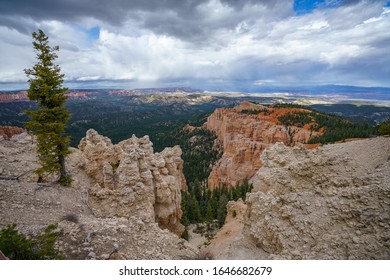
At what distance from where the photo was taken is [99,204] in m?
16.3

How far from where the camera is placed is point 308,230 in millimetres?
11297

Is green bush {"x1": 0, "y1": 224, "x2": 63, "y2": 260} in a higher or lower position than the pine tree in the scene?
lower

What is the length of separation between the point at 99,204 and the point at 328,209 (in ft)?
44.3

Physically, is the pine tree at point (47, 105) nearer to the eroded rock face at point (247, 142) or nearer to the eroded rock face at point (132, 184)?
the eroded rock face at point (132, 184)

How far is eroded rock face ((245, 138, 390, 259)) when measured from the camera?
9.31 metres

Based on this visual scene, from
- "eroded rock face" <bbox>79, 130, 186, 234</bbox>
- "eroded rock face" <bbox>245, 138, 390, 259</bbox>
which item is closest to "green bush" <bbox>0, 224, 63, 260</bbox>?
"eroded rock face" <bbox>79, 130, 186, 234</bbox>

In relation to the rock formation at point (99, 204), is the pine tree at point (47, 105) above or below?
above

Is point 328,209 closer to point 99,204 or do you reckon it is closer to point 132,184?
point 132,184

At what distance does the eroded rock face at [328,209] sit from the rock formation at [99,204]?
488 cm

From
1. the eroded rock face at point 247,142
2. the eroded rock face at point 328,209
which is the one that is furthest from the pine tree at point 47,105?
the eroded rock face at point 247,142

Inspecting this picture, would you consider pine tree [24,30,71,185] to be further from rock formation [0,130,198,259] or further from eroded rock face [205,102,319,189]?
eroded rock face [205,102,319,189]

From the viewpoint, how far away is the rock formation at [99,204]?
10.6 m

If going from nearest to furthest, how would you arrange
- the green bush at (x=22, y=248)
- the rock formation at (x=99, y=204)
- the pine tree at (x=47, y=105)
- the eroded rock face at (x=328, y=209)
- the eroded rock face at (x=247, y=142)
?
the green bush at (x=22, y=248) → the eroded rock face at (x=328, y=209) → the rock formation at (x=99, y=204) → the pine tree at (x=47, y=105) → the eroded rock face at (x=247, y=142)

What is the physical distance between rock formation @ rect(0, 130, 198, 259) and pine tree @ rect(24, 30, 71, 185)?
2123 mm
